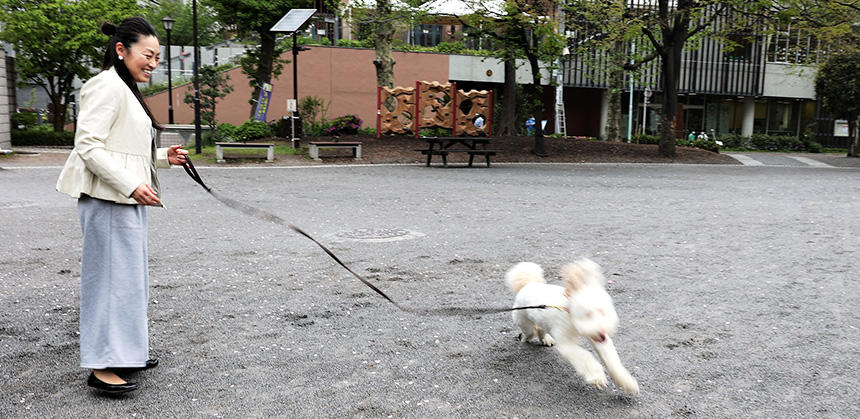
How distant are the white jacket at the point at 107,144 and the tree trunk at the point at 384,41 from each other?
63.4 feet

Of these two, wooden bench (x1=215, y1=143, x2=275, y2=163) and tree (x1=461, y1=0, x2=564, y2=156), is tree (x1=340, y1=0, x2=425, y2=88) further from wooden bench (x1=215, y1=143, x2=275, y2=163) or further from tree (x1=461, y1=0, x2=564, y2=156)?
wooden bench (x1=215, y1=143, x2=275, y2=163)

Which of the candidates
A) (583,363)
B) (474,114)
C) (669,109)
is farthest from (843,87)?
(583,363)

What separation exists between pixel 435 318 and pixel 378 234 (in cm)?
352

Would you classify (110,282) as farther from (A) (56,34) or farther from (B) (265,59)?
(A) (56,34)

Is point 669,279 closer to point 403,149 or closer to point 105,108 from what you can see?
point 105,108

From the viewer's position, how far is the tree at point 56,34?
26859 millimetres

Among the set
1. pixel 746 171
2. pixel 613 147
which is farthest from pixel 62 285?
pixel 613 147

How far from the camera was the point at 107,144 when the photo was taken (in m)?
3.21

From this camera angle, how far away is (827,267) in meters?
6.37

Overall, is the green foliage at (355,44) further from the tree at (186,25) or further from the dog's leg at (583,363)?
the dog's leg at (583,363)

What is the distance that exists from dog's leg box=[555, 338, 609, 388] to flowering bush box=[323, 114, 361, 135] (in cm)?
2144

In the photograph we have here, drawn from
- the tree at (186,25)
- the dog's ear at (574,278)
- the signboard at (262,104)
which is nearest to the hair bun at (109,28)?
the dog's ear at (574,278)

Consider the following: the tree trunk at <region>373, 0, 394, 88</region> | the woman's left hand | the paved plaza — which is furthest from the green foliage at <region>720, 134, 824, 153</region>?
the woman's left hand

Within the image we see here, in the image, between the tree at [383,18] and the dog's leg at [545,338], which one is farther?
the tree at [383,18]
